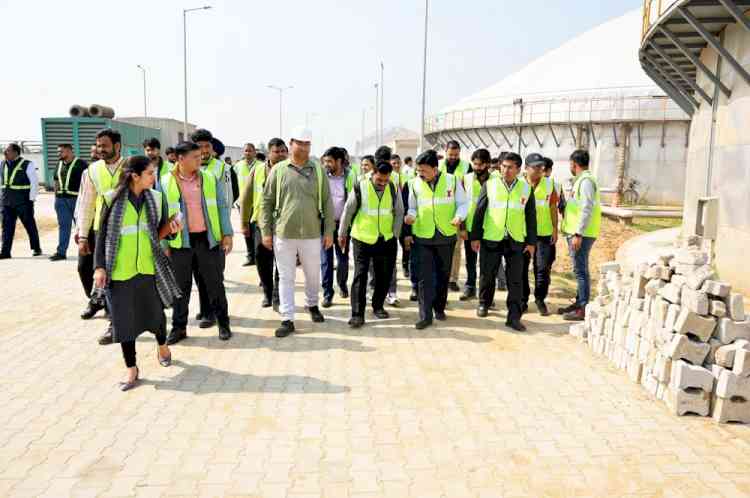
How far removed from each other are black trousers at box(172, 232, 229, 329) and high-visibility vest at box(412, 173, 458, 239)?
2222 millimetres

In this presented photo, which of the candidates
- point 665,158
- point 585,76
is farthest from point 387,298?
point 585,76

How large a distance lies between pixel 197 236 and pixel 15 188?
6555 mm

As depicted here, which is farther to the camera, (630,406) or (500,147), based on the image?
(500,147)

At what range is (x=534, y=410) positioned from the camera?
14.9 feet

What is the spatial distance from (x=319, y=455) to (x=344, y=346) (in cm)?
230

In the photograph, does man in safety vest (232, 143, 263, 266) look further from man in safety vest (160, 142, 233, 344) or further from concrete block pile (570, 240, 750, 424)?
concrete block pile (570, 240, 750, 424)

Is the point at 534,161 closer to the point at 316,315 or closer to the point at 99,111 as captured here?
the point at 316,315

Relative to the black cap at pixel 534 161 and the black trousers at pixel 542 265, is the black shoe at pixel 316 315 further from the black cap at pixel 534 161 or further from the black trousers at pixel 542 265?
the black cap at pixel 534 161

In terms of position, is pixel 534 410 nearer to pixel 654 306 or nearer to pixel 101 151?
pixel 654 306

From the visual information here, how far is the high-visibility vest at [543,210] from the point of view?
750 centimetres

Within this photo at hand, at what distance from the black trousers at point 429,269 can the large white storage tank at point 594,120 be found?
18.6 metres

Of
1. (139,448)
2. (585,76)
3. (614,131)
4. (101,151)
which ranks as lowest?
(139,448)

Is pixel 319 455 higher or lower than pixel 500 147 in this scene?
lower

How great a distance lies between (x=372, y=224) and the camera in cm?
673
